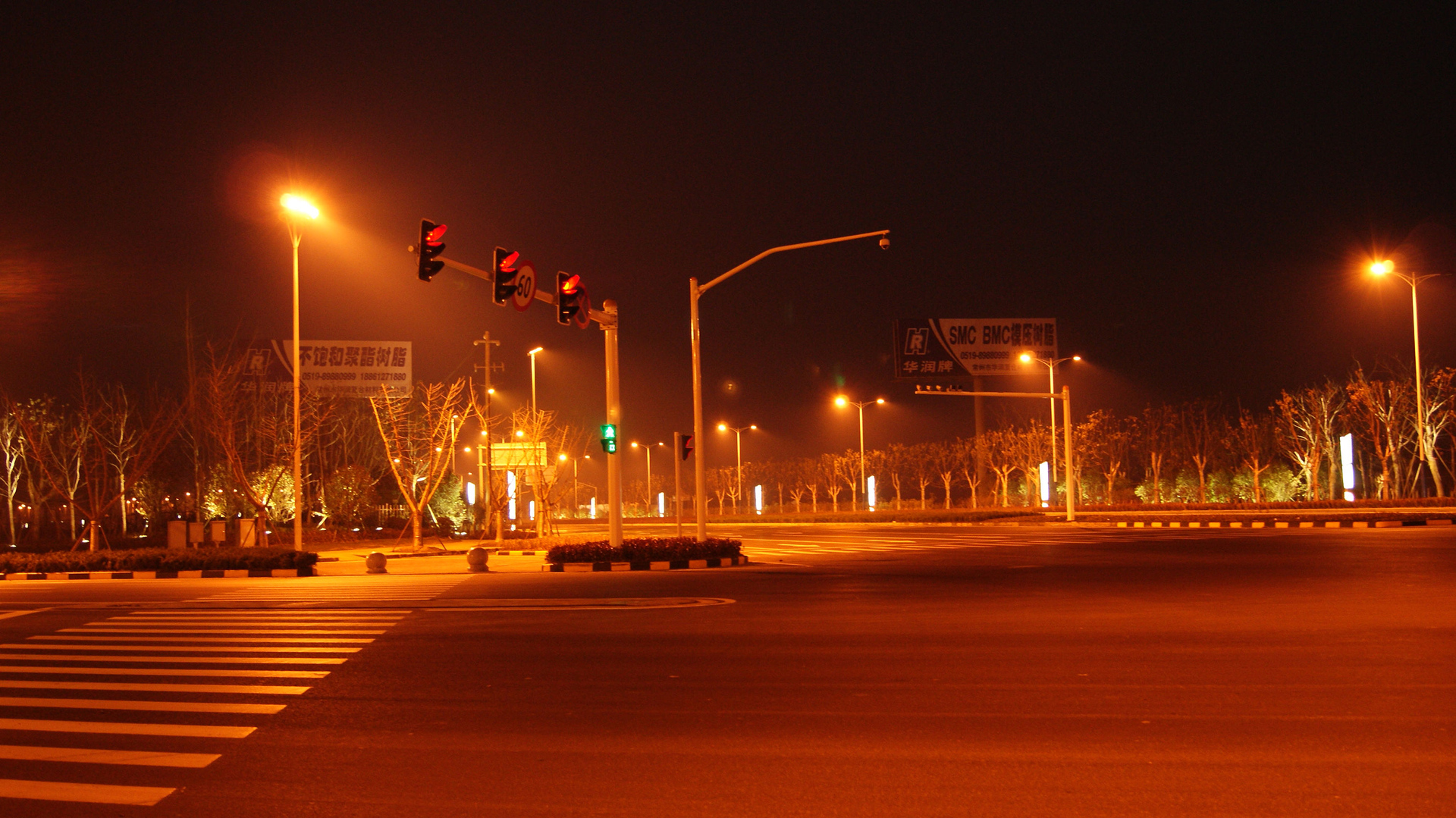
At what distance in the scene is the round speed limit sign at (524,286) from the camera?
716 inches

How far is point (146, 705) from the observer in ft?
26.8

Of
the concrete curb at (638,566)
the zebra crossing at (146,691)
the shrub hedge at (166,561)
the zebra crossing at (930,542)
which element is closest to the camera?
the zebra crossing at (146,691)

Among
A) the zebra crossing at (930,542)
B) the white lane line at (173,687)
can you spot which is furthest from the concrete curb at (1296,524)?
the white lane line at (173,687)

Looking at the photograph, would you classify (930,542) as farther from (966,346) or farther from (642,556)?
(966,346)

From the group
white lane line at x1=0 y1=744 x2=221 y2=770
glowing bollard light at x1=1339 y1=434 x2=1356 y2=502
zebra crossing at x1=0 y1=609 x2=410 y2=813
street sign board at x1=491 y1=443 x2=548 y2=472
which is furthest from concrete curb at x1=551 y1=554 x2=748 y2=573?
glowing bollard light at x1=1339 y1=434 x2=1356 y2=502

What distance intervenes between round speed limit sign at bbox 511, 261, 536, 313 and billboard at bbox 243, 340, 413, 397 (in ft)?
128

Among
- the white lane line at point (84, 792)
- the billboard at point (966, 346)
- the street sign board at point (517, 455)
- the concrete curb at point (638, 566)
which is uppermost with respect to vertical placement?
the billboard at point (966, 346)

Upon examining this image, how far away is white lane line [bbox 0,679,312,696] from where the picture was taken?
8703mm

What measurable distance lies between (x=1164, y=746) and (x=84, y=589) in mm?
20898

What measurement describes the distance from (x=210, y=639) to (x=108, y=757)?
5835 millimetres

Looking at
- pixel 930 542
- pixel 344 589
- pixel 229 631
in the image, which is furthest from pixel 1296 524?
pixel 229 631

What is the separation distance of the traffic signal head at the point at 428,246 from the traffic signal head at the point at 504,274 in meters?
1.53

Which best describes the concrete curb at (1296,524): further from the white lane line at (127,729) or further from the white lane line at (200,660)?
the white lane line at (127,729)

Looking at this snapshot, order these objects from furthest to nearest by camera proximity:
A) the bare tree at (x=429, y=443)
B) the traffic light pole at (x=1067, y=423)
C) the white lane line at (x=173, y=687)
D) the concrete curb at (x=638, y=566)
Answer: the traffic light pole at (x=1067, y=423) → the bare tree at (x=429, y=443) → the concrete curb at (x=638, y=566) → the white lane line at (x=173, y=687)
